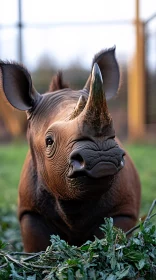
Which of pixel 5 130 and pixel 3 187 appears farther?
pixel 5 130

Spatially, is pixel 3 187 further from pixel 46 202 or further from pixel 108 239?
pixel 108 239

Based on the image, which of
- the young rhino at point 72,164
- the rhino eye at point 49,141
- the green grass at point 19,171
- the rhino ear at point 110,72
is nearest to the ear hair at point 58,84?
the young rhino at point 72,164

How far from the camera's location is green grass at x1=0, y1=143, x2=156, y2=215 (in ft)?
23.4

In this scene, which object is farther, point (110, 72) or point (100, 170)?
point (110, 72)

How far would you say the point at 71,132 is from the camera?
2.82 meters

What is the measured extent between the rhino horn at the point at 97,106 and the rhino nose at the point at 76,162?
0.51 feet

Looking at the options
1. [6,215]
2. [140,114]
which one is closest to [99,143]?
[6,215]

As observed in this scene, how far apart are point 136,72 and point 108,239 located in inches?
464

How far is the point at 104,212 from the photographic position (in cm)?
349

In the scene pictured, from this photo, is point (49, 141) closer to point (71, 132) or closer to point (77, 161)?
point (71, 132)

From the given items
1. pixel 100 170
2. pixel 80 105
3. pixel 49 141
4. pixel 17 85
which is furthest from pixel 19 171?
pixel 100 170

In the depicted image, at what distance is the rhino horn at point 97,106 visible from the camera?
2596 mm

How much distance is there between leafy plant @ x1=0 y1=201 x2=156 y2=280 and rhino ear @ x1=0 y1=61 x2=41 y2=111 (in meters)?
1.24

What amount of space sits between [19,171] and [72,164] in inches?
268
